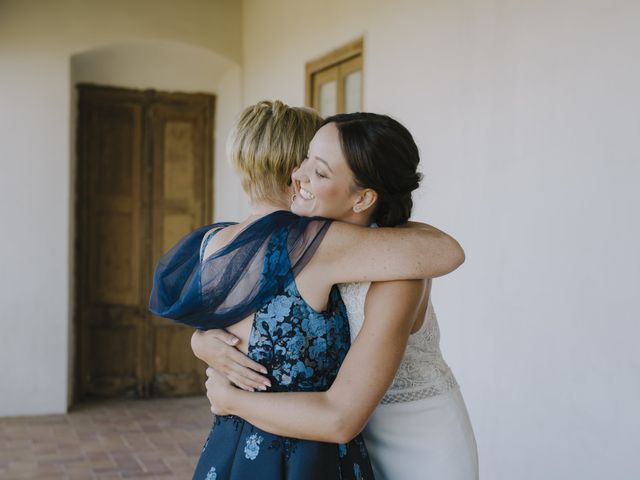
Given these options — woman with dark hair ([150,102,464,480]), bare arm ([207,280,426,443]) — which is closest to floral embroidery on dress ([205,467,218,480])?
woman with dark hair ([150,102,464,480])

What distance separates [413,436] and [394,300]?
40cm

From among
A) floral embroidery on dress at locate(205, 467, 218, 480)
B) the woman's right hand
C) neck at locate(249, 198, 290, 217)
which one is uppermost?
neck at locate(249, 198, 290, 217)

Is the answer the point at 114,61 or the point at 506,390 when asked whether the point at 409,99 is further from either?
the point at 114,61

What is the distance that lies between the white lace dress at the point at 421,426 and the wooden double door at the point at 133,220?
6.20 meters

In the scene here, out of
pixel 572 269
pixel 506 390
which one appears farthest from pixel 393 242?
pixel 506 390

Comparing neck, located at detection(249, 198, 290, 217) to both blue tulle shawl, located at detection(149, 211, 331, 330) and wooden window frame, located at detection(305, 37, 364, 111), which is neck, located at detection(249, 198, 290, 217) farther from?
wooden window frame, located at detection(305, 37, 364, 111)

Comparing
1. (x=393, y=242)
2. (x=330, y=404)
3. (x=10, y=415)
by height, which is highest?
(x=393, y=242)

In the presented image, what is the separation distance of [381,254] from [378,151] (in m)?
0.21

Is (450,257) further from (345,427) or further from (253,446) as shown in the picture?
(253,446)

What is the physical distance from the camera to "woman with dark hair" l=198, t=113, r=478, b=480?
153 centimetres

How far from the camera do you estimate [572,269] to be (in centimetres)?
305

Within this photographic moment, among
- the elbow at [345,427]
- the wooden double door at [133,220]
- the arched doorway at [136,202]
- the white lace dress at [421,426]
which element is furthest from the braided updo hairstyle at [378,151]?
the wooden double door at [133,220]

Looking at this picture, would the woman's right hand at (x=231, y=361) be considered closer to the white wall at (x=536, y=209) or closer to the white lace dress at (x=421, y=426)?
the white lace dress at (x=421, y=426)

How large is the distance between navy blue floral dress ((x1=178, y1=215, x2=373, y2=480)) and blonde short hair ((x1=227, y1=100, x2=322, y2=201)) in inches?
8.4
